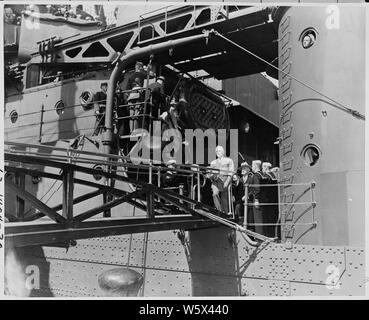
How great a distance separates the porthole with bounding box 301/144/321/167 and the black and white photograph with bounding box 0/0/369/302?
0.05 feet

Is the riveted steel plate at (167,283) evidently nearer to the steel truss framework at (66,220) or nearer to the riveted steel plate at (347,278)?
the steel truss framework at (66,220)

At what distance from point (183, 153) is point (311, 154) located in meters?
3.21

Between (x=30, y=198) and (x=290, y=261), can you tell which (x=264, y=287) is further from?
(x=30, y=198)

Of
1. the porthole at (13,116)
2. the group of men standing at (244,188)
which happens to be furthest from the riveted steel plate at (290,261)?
the porthole at (13,116)

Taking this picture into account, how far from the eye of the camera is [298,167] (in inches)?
251

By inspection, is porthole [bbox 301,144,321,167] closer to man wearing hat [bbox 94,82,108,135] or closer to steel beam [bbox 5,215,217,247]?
steel beam [bbox 5,215,217,247]

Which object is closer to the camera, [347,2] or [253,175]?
[347,2]

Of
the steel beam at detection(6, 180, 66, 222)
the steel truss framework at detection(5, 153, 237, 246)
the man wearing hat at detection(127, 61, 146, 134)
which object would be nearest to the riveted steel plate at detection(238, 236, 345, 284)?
the steel truss framework at detection(5, 153, 237, 246)

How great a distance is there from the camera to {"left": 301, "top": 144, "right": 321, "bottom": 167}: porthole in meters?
6.17

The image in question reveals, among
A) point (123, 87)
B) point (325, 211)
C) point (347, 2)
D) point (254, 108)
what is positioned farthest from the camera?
point (254, 108)

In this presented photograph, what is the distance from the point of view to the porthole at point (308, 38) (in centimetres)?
634

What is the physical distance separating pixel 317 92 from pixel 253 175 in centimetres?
172
